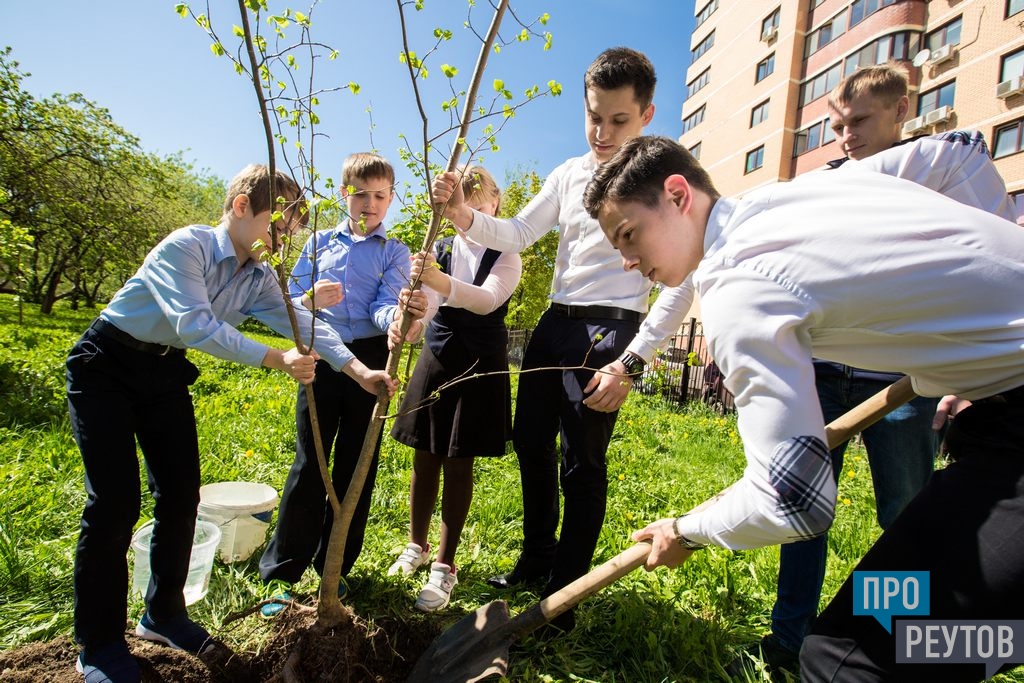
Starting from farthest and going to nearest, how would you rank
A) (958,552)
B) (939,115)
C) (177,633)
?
(939,115), (177,633), (958,552)

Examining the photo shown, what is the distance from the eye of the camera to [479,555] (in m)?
3.10

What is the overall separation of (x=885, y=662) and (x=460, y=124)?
1863 millimetres

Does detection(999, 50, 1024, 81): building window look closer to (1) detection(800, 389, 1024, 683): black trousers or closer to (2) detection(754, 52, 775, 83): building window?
(2) detection(754, 52, 775, 83): building window

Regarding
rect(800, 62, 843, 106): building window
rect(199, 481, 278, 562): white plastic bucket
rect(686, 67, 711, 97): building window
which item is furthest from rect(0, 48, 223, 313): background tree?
rect(686, 67, 711, 97): building window

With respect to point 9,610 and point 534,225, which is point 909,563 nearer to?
point 534,225

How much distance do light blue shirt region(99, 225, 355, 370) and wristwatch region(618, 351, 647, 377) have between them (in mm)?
1093

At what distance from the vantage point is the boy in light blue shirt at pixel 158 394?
1.89 meters

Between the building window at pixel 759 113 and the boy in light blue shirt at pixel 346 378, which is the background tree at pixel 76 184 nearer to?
the boy in light blue shirt at pixel 346 378

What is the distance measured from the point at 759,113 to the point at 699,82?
6.89 meters

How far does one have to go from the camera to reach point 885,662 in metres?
1.12

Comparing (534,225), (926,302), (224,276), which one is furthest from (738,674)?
(224,276)

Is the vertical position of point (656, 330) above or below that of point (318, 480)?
above

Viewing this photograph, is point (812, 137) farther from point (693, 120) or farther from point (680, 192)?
point (680, 192)

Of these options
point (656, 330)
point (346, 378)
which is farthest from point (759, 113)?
point (346, 378)
